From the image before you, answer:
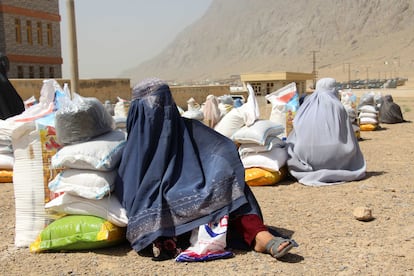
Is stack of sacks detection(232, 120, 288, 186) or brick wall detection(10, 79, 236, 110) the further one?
brick wall detection(10, 79, 236, 110)

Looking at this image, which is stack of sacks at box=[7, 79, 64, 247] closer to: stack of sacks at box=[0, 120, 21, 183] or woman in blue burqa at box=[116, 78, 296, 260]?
woman in blue burqa at box=[116, 78, 296, 260]

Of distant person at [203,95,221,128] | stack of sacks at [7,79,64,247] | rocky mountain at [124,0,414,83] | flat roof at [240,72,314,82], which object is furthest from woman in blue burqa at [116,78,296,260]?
rocky mountain at [124,0,414,83]

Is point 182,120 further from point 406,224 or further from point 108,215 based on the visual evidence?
point 406,224

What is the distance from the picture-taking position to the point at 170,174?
3207 millimetres

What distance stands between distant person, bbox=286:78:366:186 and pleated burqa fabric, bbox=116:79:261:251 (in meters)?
2.33

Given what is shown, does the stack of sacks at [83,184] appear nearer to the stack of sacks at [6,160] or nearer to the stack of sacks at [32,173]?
the stack of sacks at [32,173]

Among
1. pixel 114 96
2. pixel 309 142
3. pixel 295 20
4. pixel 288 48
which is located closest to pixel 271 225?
pixel 309 142

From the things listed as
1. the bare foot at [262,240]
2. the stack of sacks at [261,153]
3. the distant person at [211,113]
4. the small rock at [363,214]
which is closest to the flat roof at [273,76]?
the distant person at [211,113]

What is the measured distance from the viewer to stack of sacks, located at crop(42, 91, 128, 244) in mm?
3252

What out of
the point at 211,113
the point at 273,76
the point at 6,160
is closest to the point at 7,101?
the point at 6,160

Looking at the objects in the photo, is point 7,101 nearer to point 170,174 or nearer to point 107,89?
point 170,174

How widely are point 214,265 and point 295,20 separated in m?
94.8

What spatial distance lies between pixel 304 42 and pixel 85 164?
8482 centimetres

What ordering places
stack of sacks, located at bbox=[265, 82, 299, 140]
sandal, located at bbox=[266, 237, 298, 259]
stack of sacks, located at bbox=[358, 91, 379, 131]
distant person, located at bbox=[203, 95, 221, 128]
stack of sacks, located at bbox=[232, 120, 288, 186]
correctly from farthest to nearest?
stack of sacks, located at bbox=[358, 91, 379, 131] → stack of sacks, located at bbox=[265, 82, 299, 140] → distant person, located at bbox=[203, 95, 221, 128] → stack of sacks, located at bbox=[232, 120, 288, 186] → sandal, located at bbox=[266, 237, 298, 259]
